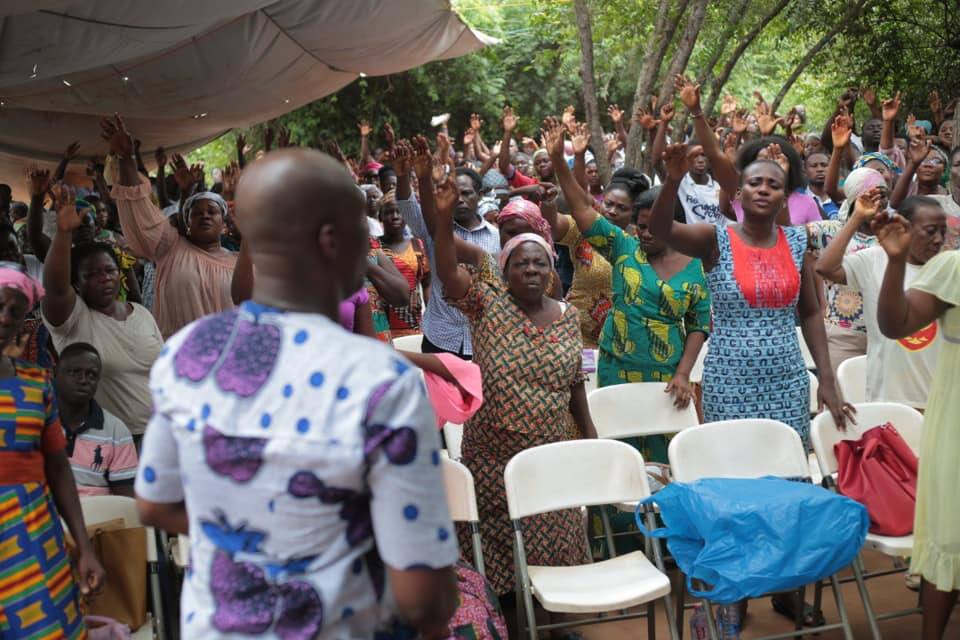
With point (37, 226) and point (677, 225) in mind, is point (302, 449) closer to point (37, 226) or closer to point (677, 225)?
point (677, 225)

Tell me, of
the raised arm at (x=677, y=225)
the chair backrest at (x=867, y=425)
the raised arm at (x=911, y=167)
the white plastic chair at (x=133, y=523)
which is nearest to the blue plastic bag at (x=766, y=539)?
the chair backrest at (x=867, y=425)

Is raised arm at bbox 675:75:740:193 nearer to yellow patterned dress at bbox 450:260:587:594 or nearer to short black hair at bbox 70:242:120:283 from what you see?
yellow patterned dress at bbox 450:260:587:594

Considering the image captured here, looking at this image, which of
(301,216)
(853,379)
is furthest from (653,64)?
(301,216)

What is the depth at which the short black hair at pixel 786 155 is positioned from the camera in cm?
468

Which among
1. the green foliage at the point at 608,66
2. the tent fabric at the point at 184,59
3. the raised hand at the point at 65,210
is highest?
the green foliage at the point at 608,66

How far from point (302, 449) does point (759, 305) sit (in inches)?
121

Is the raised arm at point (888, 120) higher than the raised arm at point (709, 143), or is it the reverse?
the raised arm at point (888, 120)

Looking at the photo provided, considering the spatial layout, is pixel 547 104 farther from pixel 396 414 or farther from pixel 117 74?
pixel 396 414

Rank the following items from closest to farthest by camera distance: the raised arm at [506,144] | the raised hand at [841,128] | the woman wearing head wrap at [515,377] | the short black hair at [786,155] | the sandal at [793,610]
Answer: the woman wearing head wrap at [515,377] < the sandal at [793,610] < the short black hair at [786,155] < the raised hand at [841,128] < the raised arm at [506,144]

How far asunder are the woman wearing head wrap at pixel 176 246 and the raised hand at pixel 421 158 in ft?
4.38

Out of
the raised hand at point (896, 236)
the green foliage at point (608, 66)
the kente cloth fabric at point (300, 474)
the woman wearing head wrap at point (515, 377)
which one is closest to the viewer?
the kente cloth fabric at point (300, 474)

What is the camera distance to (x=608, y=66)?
1728 cm

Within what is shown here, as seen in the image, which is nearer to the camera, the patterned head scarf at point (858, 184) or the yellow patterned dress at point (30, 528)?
the yellow patterned dress at point (30, 528)

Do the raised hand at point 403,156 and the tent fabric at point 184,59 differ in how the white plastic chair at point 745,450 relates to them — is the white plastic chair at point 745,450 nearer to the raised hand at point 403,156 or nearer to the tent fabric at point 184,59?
the raised hand at point 403,156
